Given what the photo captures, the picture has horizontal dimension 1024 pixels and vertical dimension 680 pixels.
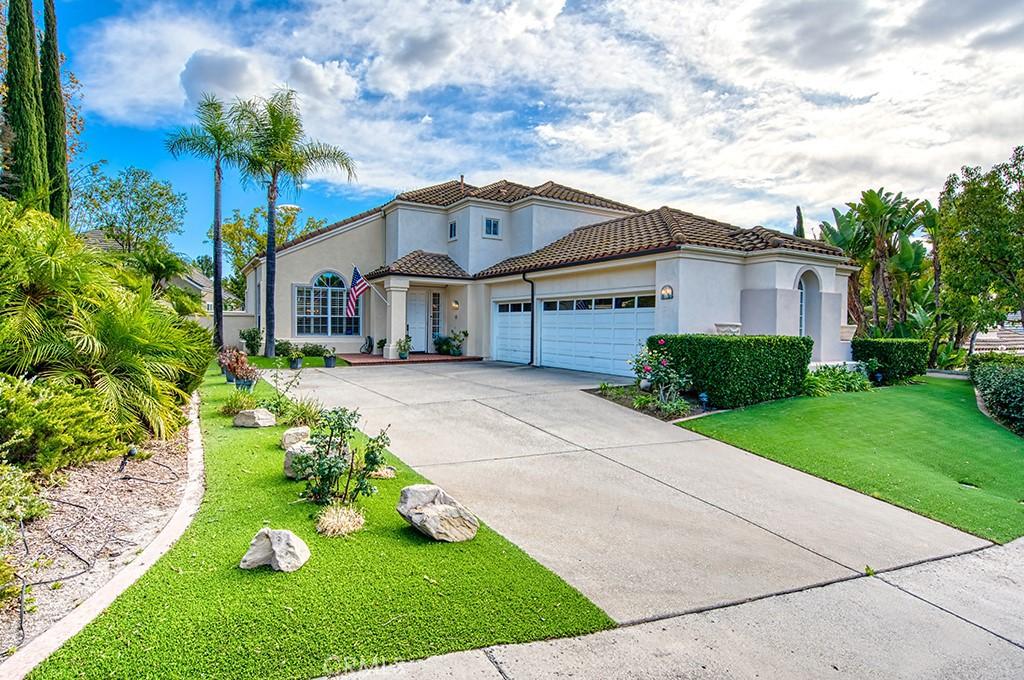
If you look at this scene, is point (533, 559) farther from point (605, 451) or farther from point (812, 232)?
point (812, 232)

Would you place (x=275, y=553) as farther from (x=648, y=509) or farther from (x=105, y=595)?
(x=648, y=509)

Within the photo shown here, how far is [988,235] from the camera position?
1506cm

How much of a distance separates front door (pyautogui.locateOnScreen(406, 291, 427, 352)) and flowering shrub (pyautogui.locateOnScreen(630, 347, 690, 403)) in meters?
13.1

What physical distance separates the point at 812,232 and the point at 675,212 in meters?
16.5

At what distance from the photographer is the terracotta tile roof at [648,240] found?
48.4 ft

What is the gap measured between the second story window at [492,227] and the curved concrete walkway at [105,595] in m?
17.8

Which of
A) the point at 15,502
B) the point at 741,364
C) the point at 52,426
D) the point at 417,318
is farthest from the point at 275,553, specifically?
the point at 417,318

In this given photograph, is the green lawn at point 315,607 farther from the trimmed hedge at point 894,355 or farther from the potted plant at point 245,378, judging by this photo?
the trimmed hedge at point 894,355

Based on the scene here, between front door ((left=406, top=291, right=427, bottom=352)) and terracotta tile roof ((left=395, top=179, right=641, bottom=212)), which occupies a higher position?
terracotta tile roof ((left=395, top=179, right=641, bottom=212))

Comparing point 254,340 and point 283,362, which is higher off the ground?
point 254,340

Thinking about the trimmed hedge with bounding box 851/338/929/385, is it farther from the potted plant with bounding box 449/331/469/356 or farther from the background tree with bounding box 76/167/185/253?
the background tree with bounding box 76/167/185/253

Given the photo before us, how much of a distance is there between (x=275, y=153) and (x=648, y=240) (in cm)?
1372

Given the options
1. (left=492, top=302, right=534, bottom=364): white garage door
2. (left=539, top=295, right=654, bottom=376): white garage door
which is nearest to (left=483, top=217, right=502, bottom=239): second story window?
(left=492, top=302, right=534, bottom=364): white garage door

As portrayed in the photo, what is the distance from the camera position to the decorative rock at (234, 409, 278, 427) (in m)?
8.73
